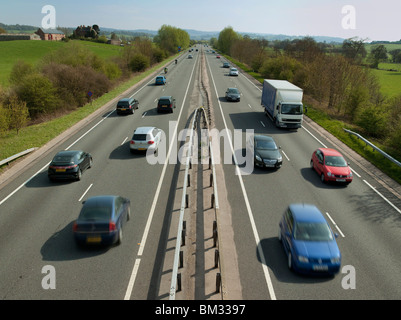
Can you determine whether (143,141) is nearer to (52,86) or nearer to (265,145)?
(265,145)

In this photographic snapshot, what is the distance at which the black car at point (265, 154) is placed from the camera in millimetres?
17781

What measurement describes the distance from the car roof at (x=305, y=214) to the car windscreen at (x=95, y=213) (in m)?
6.73

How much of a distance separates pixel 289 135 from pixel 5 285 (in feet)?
72.1

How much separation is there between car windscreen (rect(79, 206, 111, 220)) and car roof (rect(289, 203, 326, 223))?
265 inches

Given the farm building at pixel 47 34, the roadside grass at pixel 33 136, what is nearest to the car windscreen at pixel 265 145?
the roadside grass at pixel 33 136

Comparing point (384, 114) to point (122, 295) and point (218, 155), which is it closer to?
point (218, 155)

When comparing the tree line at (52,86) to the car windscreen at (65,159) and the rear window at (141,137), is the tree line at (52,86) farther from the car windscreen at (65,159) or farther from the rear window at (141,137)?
the rear window at (141,137)

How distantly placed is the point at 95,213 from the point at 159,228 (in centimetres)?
262

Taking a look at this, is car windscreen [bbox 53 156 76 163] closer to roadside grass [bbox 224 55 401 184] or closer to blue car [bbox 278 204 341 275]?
blue car [bbox 278 204 341 275]

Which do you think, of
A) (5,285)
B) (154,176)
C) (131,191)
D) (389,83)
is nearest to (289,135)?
(154,176)

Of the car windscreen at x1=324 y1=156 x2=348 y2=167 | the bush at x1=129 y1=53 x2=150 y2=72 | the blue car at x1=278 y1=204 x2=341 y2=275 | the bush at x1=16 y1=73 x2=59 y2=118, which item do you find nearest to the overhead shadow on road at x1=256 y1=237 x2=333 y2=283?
the blue car at x1=278 y1=204 x2=341 y2=275

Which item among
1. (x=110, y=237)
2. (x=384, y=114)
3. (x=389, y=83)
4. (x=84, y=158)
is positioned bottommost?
(x=110, y=237)

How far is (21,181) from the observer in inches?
649

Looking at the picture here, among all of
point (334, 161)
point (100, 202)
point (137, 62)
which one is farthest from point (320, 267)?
point (137, 62)
